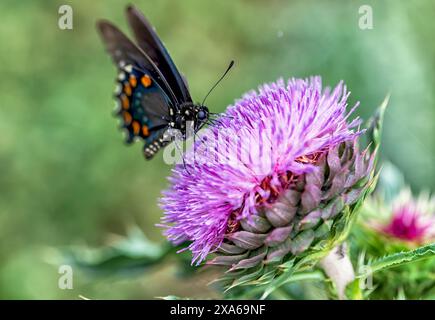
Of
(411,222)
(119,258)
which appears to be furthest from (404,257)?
(119,258)

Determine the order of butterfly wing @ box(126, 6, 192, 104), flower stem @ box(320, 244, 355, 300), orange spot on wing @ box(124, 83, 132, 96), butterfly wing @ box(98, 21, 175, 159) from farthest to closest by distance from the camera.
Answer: orange spot on wing @ box(124, 83, 132, 96) < butterfly wing @ box(98, 21, 175, 159) < butterfly wing @ box(126, 6, 192, 104) < flower stem @ box(320, 244, 355, 300)

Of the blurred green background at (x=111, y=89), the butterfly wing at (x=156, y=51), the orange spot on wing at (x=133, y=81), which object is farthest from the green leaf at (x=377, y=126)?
the blurred green background at (x=111, y=89)

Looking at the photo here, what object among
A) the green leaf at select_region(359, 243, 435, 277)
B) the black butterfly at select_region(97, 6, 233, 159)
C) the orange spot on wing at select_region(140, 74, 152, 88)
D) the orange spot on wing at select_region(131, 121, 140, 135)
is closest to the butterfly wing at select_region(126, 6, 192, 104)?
the black butterfly at select_region(97, 6, 233, 159)

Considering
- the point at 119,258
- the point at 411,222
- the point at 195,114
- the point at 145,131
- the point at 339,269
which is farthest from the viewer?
the point at 145,131

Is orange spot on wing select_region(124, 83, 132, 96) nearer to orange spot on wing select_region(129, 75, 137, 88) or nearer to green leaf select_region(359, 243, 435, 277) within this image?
orange spot on wing select_region(129, 75, 137, 88)

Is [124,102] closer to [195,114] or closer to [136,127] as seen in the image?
[136,127]
